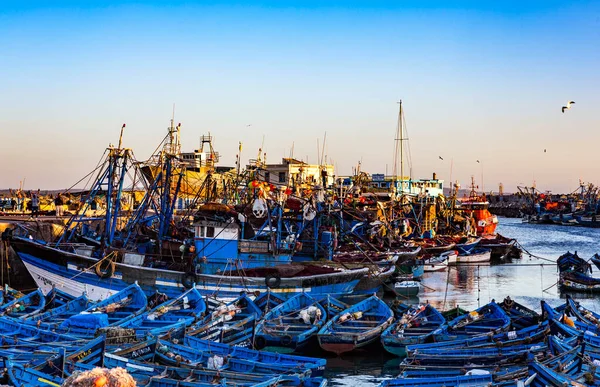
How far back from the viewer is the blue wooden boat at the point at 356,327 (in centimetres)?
1864

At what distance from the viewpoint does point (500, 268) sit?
153 feet

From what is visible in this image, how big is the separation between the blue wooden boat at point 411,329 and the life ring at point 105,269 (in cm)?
1106

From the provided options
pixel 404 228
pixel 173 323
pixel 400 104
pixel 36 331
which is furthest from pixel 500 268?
pixel 36 331

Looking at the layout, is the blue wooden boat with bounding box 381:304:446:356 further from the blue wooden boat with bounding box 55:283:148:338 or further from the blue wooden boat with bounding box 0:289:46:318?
the blue wooden boat with bounding box 0:289:46:318

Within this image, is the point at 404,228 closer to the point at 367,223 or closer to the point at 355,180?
the point at 355,180

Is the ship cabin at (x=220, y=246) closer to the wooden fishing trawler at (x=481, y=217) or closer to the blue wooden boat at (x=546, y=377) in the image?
the blue wooden boat at (x=546, y=377)

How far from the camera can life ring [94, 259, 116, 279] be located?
24406 millimetres

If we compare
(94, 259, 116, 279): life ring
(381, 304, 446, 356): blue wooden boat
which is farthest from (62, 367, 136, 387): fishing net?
(94, 259, 116, 279): life ring

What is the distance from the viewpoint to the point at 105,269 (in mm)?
24734

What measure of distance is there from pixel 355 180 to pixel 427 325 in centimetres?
3525

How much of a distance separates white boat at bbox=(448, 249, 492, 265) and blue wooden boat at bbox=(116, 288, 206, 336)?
93.1 ft

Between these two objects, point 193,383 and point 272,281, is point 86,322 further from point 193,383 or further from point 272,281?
point 272,281

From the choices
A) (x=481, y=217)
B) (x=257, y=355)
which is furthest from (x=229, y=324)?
(x=481, y=217)

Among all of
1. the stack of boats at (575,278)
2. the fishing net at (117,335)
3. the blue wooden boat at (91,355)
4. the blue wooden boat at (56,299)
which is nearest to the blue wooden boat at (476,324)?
the fishing net at (117,335)
